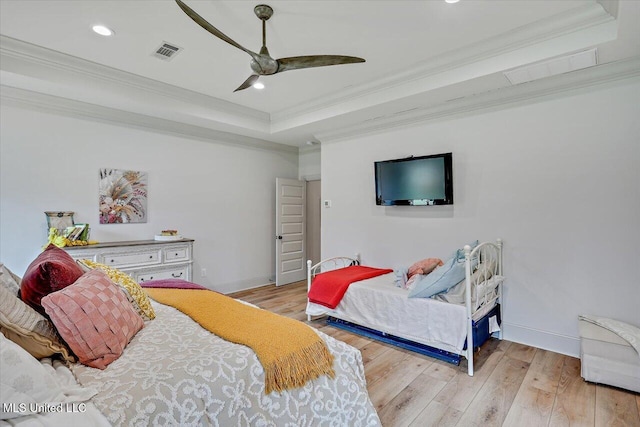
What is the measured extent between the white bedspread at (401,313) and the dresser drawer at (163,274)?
1.81 meters

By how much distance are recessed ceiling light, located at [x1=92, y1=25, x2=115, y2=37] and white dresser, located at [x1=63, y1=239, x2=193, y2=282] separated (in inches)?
81.2

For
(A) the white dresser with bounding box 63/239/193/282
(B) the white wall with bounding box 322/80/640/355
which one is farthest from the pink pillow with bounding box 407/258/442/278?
(A) the white dresser with bounding box 63/239/193/282

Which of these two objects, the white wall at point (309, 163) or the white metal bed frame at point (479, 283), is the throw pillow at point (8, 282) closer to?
the white metal bed frame at point (479, 283)

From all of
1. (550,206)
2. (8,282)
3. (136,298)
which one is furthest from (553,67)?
(8,282)

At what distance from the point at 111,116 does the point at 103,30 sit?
5.03 feet

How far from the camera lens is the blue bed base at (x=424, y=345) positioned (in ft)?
9.21

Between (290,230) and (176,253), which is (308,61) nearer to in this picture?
(176,253)

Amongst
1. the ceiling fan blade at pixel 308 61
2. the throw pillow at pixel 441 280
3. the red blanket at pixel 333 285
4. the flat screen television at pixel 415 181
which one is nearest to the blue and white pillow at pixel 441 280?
the throw pillow at pixel 441 280

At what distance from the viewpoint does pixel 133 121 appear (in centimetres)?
410

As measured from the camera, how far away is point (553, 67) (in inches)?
108

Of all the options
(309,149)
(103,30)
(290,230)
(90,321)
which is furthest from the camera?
(309,149)

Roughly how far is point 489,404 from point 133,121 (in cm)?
471

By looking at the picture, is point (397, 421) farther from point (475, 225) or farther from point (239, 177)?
point (239, 177)

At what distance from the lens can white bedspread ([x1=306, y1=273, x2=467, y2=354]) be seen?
2732mm
